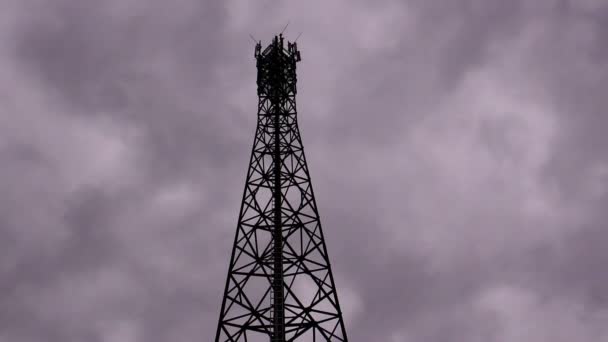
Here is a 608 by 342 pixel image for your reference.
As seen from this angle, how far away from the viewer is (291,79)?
40.7 metres

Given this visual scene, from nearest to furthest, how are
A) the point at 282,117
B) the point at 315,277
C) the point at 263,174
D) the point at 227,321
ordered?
the point at 227,321 < the point at 315,277 < the point at 263,174 < the point at 282,117

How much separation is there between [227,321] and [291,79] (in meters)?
19.6

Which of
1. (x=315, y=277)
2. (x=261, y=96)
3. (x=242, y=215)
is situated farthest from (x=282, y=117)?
(x=315, y=277)

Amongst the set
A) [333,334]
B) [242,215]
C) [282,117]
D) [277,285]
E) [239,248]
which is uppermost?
[282,117]

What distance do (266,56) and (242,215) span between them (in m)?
14.4

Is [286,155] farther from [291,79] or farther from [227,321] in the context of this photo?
[227,321]

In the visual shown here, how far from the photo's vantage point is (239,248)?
102 ft

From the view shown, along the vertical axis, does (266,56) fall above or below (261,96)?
above

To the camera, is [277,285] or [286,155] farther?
[286,155]

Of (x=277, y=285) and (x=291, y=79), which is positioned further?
(x=291, y=79)

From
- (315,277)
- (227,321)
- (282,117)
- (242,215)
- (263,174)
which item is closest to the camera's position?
(227,321)

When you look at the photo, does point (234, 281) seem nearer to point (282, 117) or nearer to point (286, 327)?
point (286, 327)

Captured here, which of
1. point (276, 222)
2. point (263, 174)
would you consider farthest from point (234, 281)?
point (263, 174)

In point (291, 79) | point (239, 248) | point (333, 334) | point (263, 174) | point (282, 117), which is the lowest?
point (333, 334)
